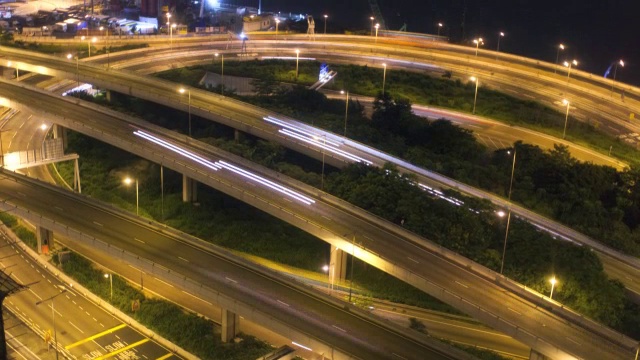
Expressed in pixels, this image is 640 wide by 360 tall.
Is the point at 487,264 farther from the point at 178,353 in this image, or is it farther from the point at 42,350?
the point at 42,350

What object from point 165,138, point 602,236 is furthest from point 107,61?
point 602,236

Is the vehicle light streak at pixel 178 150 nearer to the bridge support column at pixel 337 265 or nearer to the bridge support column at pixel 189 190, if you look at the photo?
the bridge support column at pixel 189 190

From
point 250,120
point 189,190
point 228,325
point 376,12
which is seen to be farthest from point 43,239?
point 376,12

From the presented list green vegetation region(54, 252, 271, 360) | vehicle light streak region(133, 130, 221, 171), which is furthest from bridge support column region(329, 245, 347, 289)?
vehicle light streak region(133, 130, 221, 171)

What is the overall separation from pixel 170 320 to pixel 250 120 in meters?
26.1

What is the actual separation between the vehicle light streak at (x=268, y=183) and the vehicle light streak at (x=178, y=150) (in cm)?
85

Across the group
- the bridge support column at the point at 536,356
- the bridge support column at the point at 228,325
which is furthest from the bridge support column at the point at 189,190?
the bridge support column at the point at 536,356

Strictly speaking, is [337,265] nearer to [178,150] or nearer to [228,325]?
[228,325]

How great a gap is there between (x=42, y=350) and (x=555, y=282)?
2893cm

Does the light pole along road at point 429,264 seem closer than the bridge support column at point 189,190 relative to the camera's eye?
Yes

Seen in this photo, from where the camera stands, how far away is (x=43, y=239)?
149ft

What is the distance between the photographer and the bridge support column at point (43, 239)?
45.4 m

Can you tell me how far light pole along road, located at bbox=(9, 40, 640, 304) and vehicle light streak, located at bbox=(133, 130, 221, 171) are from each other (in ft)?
22.8

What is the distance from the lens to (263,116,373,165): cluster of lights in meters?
55.7
